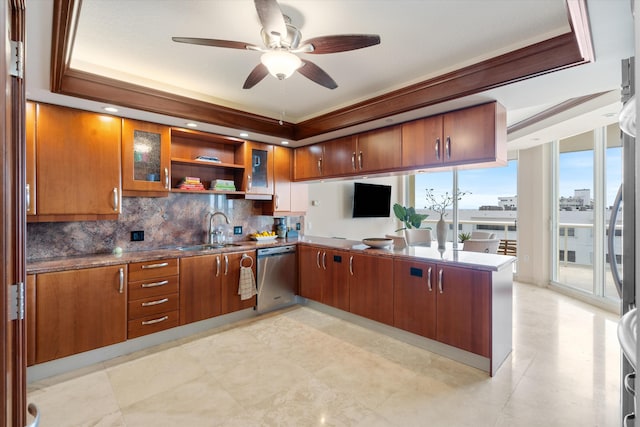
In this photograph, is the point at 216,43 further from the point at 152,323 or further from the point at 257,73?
the point at 152,323

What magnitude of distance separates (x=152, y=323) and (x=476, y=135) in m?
3.51

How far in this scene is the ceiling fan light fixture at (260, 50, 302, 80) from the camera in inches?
75.9

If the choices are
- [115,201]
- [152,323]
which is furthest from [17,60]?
[152,323]

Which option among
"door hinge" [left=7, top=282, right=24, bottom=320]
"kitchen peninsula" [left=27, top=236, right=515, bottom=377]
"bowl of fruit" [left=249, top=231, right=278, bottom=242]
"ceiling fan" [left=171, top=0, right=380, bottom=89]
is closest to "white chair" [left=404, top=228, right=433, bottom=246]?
"kitchen peninsula" [left=27, top=236, right=515, bottom=377]

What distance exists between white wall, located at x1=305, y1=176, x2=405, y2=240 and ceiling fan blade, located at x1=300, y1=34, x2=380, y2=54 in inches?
140

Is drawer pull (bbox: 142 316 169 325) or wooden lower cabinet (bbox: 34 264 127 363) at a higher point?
wooden lower cabinet (bbox: 34 264 127 363)

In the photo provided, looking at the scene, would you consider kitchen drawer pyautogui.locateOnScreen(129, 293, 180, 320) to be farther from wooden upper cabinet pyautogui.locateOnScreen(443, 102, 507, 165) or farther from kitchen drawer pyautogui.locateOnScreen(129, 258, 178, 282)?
wooden upper cabinet pyautogui.locateOnScreen(443, 102, 507, 165)

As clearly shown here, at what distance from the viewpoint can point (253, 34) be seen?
2.21 metres

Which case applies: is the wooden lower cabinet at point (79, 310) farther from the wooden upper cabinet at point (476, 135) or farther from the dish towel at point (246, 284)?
the wooden upper cabinet at point (476, 135)

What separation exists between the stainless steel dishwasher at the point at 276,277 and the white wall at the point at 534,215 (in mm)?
4198

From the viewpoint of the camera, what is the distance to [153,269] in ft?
9.88

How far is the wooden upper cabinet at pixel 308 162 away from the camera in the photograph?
13.7 feet

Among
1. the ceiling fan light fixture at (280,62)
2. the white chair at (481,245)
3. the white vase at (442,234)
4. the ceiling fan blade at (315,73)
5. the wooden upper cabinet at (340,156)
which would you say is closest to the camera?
the ceiling fan light fixture at (280,62)

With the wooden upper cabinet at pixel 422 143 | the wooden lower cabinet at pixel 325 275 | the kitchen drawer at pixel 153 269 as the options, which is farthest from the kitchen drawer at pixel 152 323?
the wooden upper cabinet at pixel 422 143
